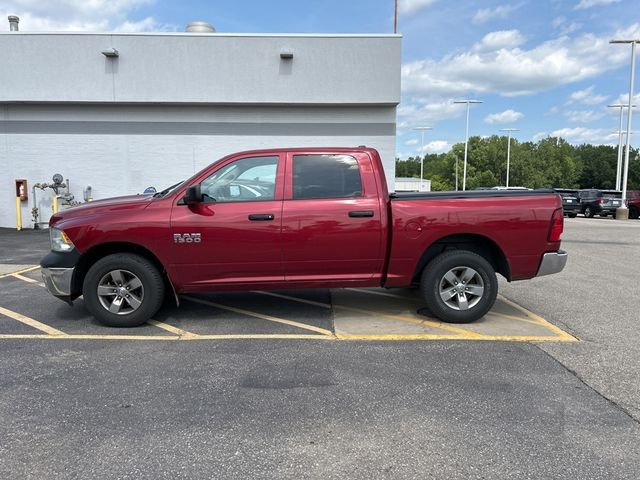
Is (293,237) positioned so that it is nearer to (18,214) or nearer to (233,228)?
(233,228)

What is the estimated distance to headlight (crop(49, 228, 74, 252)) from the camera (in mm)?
5227

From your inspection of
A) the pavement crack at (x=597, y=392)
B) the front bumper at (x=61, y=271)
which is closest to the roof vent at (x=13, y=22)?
the front bumper at (x=61, y=271)

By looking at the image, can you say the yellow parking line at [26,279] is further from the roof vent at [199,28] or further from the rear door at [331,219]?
the roof vent at [199,28]

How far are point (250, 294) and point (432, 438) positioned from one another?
4326 mm

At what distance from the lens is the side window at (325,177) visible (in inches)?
213

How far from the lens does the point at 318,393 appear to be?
383 centimetres

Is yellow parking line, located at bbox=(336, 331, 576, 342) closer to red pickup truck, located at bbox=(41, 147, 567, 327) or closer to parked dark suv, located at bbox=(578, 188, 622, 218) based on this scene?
red pickup truck, located at bbox=(41, 147, 567, 327)

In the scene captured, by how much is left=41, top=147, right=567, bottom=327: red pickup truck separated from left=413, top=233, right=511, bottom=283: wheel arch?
31 millimetres

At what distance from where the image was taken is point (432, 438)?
318 centimetres

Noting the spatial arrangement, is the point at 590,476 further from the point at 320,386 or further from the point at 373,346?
the point at 373,346

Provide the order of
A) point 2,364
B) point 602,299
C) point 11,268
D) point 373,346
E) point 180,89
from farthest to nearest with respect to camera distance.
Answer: point 180,89 → point 11,268 → point 602,299 → point 373,346 → point 2,364

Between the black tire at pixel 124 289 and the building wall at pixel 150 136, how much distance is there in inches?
434

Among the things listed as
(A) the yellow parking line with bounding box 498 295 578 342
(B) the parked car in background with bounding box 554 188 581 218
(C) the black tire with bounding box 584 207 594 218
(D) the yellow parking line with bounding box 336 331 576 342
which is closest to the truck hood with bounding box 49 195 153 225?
(D) the yellow parking line with bounding box 336 331 576 342

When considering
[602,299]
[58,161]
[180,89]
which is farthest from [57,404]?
[58,161]
